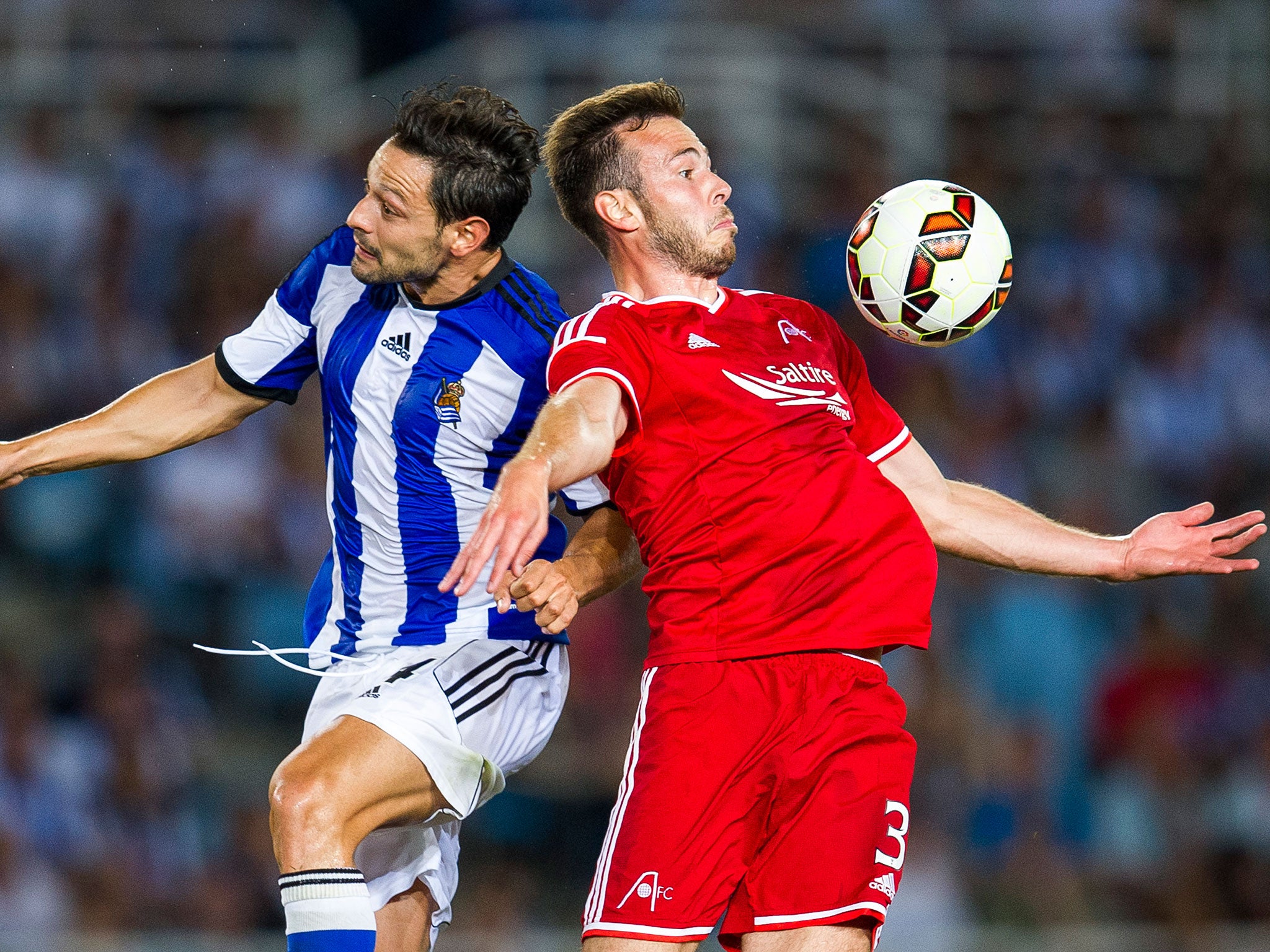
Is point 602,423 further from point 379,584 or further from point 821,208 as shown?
point 821,208

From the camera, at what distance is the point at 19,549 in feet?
27.6

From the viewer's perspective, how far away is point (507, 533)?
3160mm

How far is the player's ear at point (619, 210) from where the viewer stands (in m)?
4.19

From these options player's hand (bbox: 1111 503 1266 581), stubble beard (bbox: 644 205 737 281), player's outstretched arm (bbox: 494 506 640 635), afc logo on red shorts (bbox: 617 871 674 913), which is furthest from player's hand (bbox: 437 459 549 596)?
player's hand (bbox: 1111 503 1266 581)

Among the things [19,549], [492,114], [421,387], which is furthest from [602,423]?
[19,549]

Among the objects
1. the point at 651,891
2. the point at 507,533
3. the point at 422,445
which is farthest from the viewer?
the point at 422,445

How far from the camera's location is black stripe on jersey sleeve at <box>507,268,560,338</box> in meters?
4.51

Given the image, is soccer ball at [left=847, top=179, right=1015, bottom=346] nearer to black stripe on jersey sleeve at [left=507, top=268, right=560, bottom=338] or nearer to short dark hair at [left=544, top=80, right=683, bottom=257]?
short dark hair at [left=544, top=80, right=683, bottom=257]

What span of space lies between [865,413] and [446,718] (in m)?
1.37

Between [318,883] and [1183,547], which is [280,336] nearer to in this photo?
[318,883]

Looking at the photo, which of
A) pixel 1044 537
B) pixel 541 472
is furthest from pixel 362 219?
pixel 1044 537

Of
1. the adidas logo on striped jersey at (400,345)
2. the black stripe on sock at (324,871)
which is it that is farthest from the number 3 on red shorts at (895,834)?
the adidas logo on striped jersey at (400,345)

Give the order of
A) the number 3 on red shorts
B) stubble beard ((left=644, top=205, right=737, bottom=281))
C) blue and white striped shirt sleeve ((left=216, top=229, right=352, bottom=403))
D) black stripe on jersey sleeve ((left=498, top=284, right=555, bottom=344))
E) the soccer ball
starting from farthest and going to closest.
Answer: blue and white striped shirt sleeve ((left=216, top=229, right=352, bottom=403)) → black stripe on jersey sleeve ((left=498, top=284, right=555, bottom=344)) → the soccer ball → stubble beard ((left=644, top=205, right=737, bottom=281)) → the number 3 on red shorts

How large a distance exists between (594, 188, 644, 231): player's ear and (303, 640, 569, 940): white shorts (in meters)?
1.17
